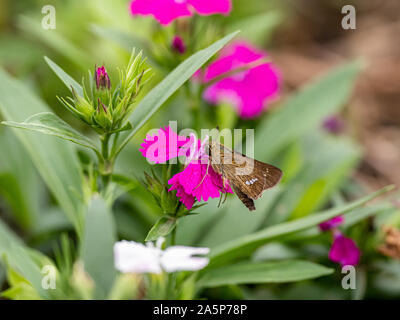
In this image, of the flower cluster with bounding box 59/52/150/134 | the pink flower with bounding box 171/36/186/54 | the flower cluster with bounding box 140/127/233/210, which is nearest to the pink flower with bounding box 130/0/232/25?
the pink flower with bounding box 171/36/186/54

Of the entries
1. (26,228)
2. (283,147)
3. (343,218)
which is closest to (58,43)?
(26,228)

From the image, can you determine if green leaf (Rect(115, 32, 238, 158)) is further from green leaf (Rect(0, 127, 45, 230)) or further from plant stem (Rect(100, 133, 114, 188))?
green leaf (Rect(0, 127, 45, 230))

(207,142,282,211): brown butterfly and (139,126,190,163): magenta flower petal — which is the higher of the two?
(139,126,190,163): magenta flower petal

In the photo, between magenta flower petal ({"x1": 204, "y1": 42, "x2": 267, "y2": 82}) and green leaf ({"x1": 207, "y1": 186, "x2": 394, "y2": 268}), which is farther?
magenta flower petal ({"x1": 204, "y1": 42, "x2": 267, "y2": 82})

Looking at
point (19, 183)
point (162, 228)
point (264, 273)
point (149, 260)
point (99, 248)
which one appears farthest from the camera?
point (19, 183)

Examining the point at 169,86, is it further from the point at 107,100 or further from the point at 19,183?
the point at 19,183

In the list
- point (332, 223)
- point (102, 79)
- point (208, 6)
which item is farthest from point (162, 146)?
point (332, 223)
